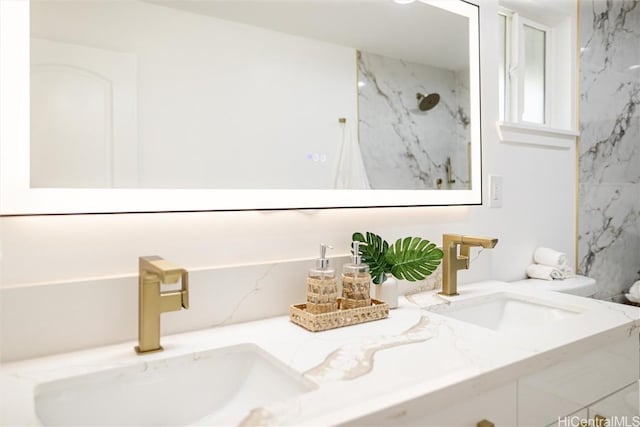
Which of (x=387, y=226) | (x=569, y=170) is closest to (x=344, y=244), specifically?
(x=387, y=226)

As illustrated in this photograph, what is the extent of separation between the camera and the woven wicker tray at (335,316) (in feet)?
3.20

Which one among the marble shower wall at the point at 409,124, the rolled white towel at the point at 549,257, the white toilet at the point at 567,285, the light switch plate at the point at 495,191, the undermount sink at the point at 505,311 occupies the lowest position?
the undermount sink at the point at 505,311

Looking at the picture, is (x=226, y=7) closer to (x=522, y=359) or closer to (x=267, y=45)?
(x=267, y=45)

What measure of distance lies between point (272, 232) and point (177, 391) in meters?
0.44

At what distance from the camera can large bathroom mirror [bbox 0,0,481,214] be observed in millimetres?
844

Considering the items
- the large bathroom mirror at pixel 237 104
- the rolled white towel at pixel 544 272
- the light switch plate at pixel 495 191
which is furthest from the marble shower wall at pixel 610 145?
the large bathroom mirror at pixel 237 104

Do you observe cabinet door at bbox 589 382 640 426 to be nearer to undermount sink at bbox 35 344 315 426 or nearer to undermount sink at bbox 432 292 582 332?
undermount sink at bbox 432 292 582 332

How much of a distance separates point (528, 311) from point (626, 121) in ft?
4.30

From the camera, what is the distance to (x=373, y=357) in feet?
2.67

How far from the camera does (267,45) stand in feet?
3.60

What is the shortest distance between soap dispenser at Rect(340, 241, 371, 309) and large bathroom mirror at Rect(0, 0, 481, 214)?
193 mm

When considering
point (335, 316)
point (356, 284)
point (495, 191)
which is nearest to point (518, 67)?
point (495, 191)

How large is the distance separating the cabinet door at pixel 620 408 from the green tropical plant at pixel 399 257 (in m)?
0.47

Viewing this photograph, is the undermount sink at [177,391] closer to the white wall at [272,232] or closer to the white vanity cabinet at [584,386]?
the white wall at [272,232]
